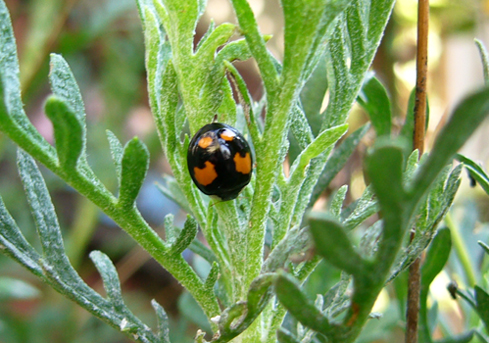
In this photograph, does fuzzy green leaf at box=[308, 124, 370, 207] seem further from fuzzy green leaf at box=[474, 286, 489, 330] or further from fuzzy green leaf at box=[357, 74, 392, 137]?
fuzzy green leaf at box=[474, 286, 489, 330]

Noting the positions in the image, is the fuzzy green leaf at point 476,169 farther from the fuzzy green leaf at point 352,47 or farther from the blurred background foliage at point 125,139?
the blurred background foliage at point 125,139

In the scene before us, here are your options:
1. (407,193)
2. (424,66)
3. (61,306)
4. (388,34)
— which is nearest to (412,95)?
(424,66)

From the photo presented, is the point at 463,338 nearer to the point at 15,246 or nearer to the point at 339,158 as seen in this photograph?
the point at 339,158

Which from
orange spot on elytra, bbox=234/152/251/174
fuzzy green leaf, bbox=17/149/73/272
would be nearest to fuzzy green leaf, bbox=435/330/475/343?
orange spot on elytra, bbox=234/152/251/174

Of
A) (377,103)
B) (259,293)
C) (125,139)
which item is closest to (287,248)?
(259,293)

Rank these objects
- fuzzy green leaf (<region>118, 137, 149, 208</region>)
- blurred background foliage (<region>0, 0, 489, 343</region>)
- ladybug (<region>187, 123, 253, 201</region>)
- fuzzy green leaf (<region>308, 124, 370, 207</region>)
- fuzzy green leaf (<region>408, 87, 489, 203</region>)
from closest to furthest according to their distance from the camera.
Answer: fuzzy green leaf (<region>408, 87, 489, 203</region>)
fuzzy green leaf (<region>118, 137, 149, 208</region>)
ladybug (<region>187, 123, 253, 201</region>)
fuzzy green leaf (<region>308, 124, 370, 207</region>)
blurred background foliage (<region>0, 0, 489, 343</region>)

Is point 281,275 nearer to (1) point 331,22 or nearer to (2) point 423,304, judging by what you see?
(1) point 331,22
